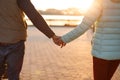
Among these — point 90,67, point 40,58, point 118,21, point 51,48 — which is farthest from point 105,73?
point 51,48

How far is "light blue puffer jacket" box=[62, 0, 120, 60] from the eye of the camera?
205 inches

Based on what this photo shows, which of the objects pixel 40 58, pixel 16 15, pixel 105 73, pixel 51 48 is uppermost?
pixel 16 15

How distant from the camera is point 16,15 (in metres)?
5.23

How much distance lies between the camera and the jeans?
5262mm

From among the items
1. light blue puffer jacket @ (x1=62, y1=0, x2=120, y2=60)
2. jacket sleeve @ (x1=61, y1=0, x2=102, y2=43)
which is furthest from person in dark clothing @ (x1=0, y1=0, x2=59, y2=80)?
light blue puffer jacket @ (x1=62, y1=0, x2=120, y2=60)

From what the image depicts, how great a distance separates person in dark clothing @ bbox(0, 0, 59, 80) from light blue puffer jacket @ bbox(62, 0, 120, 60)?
2.22ft

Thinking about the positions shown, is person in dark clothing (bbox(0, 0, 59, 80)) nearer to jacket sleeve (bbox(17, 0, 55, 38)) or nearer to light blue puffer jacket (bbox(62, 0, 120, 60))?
jacket sleeve (bbox(17, 0, 55, 38))

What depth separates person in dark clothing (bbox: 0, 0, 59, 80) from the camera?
5.21 meters

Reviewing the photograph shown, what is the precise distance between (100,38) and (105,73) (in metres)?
0.41

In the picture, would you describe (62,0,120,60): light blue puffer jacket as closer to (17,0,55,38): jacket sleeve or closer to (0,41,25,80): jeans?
(17,0,55,38): jacket sleeve

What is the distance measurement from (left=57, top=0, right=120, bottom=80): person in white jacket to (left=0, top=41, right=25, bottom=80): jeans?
0.78 meters

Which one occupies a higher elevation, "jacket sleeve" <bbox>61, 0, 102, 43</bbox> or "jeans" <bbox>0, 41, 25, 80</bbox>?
"jacket sleeve" <bbox>61, 0, 102, 43</bbox>

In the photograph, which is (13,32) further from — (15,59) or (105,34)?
(105,34)

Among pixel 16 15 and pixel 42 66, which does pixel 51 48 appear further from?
pixel 16 15
